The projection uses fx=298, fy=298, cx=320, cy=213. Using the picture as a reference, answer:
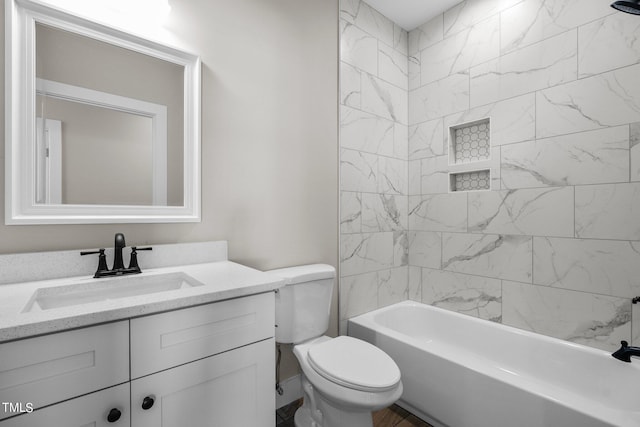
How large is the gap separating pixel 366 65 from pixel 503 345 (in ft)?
7.19

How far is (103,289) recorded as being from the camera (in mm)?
1134

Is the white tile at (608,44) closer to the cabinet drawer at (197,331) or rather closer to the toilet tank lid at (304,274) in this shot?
the toilet tank lid at (304,274)

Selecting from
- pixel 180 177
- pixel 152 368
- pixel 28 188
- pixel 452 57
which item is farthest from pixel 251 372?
pixel 452 57

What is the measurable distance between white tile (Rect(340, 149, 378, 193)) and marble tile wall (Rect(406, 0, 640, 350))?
0.48m

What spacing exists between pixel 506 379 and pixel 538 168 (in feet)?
4.13

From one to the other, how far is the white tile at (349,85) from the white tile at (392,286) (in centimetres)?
132

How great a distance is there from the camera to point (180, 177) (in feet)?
4.86

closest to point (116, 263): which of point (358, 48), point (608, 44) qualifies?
point (358, 48)

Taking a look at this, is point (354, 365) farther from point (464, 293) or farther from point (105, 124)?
point (105, 124)

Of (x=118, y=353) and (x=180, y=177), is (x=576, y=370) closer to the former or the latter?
(x=118, y=353)

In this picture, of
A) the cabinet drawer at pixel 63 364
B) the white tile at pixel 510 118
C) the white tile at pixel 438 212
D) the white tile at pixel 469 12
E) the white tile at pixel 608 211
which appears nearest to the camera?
the cabinet drawer at pixel 63 364

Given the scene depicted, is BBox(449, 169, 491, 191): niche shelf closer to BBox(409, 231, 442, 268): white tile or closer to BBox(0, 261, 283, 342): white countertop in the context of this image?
BBox(409, 231, 442, 268): white tile

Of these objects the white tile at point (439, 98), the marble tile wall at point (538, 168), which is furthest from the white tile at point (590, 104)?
the white tile at point (439, 98)

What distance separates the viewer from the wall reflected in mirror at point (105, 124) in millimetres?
1181
